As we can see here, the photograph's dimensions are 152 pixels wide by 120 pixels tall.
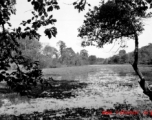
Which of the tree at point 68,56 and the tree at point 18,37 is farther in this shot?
the tree at point 68,56

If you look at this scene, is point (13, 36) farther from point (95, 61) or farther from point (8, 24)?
point (95, 61)

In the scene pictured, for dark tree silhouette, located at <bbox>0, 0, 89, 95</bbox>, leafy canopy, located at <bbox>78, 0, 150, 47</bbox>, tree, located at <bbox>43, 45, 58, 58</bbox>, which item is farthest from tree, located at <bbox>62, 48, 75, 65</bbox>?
dark tree silhouette, located at <bbox>0, 0, 89, 95</bbox>

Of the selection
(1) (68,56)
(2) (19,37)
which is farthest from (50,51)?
(2) (19,37)

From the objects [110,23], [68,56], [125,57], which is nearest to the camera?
[110,23]

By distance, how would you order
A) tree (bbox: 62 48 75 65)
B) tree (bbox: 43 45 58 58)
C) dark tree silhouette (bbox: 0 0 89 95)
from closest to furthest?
dark tree silhouette (bbox: 0 0 89 95) < tree (bbox: 43 45 58 58) < tree (bbox: 62 48 75 65)

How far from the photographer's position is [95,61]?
18125cm

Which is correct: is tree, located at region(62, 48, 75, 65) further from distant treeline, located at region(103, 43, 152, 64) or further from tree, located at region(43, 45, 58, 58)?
distant treeline, located at region(103, 43, 152, 64)

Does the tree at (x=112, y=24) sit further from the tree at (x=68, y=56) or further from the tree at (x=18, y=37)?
the tree at (x=68, y=56)

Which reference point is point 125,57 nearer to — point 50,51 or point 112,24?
point 112,24

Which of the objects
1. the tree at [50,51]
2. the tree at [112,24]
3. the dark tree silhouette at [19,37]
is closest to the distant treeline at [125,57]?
the tree at [112,24]

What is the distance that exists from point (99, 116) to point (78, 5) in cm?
794

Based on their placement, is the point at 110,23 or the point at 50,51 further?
the point at 50,51

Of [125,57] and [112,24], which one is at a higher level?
[112,24]

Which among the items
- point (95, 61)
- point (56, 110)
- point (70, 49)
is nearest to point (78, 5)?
point (56, 110)
